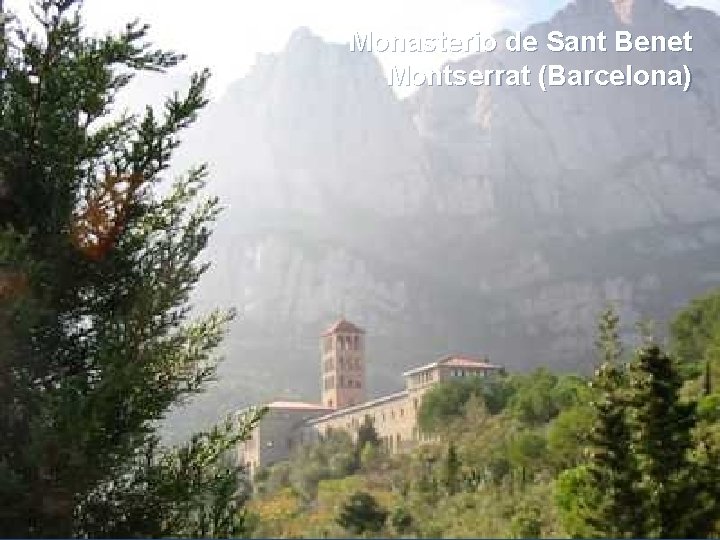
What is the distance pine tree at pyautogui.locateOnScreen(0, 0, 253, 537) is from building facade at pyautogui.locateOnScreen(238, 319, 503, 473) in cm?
6072

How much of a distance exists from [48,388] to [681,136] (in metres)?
169

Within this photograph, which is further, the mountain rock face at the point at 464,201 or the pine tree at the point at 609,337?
the mountain rock face at the point at 464,201

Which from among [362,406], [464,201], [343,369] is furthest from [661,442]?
[464,201]

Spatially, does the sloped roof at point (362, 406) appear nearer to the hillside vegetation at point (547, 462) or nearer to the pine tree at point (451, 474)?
the hillside vegetation at point (547, 462)

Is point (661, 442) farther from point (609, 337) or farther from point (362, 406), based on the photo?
point (362, 406)

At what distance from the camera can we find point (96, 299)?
791 cm

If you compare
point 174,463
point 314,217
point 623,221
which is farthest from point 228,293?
point 174,463

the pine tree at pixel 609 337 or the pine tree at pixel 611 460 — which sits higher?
the pine tree at pixel 609 337

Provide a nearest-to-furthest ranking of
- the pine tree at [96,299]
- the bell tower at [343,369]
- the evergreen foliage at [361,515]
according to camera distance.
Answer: the pine tree at [96,299], the evergreen foliage at [361,515], the bell tower at [343,369]

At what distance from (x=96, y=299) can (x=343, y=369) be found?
317 ft

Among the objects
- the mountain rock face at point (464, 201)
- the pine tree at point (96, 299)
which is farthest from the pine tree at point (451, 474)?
the mountain rock face at point (464, 201)

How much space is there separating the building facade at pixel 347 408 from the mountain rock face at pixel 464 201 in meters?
28.2

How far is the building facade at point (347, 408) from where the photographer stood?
8169cm

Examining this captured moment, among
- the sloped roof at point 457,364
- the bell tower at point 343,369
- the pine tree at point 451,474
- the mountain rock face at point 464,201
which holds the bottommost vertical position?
the pine tree at point 451,474
